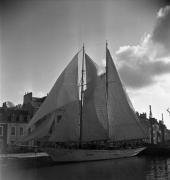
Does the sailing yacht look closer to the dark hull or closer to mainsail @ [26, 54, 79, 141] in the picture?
mainsail @ [26, 54, 79, 141]

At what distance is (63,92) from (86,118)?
17.8 ft

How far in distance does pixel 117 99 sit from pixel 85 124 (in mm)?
7352

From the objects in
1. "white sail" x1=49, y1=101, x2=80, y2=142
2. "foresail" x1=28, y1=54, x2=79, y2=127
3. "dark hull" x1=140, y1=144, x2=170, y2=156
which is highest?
"foresail" x1=28, y1=54, x2=79, y2=127

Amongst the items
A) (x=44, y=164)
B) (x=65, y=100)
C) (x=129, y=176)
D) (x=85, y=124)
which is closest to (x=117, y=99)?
(x=85, y=124)

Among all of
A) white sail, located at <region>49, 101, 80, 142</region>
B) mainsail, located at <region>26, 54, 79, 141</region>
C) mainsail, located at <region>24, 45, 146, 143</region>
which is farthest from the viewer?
white sail, located at <region>49, 101, 80, 142</region>

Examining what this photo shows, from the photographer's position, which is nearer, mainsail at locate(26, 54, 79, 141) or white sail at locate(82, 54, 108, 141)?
mainsail at locate(26, 54, 79, 141)

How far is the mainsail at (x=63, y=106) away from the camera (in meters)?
34.8

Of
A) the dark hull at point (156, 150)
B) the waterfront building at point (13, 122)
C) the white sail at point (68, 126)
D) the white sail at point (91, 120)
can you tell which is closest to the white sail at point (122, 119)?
the white sail at point (91, 120)

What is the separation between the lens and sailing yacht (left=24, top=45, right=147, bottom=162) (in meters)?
36.7

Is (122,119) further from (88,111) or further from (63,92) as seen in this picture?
(63,92)

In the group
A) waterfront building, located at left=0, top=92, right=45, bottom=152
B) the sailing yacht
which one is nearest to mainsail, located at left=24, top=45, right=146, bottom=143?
the sailing yacht

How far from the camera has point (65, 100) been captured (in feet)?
125

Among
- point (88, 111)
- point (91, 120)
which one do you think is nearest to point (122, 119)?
point (91, 120)

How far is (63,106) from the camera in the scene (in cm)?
3803
